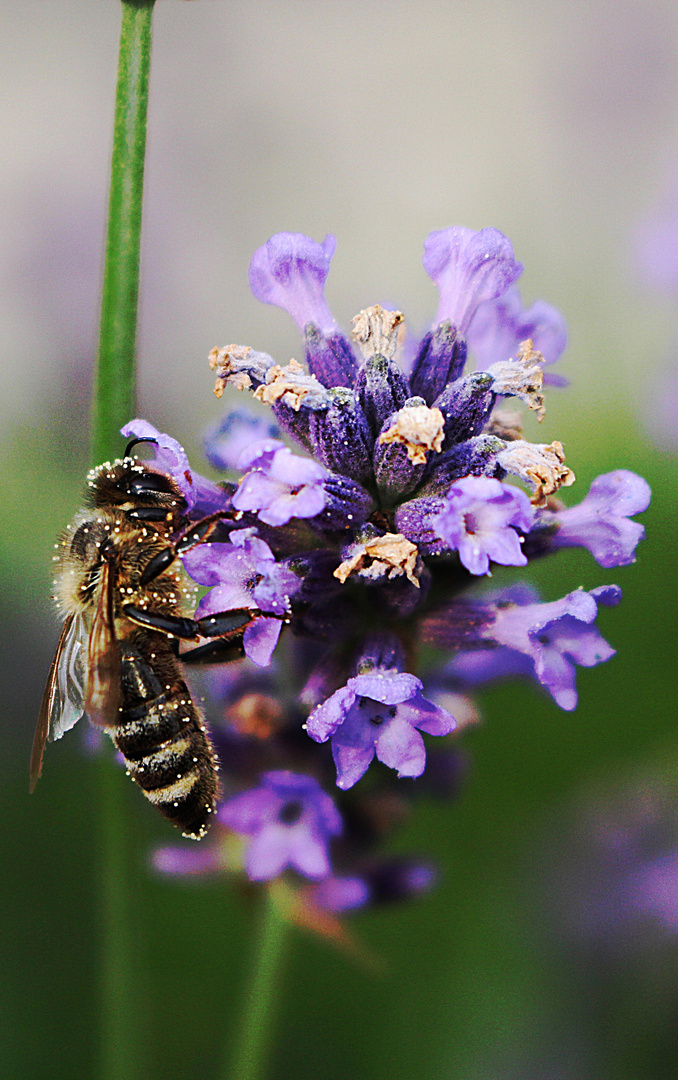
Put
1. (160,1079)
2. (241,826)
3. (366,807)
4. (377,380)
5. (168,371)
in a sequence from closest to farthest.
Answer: (377,380), (241,826), (366,807), (160,1079), (168,371)

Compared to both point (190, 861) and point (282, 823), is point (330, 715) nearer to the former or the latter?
point (282, 823)

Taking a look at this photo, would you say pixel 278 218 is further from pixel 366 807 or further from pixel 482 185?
pixel 366 807

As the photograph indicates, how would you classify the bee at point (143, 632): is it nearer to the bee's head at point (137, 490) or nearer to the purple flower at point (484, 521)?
the bee's head at point (137, 490)

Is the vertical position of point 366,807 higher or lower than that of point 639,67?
lower

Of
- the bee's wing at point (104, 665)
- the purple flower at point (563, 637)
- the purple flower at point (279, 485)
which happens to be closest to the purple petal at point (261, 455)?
the purple flower at point (279, 485)

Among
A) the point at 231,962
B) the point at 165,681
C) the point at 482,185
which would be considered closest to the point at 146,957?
the point at 231,962

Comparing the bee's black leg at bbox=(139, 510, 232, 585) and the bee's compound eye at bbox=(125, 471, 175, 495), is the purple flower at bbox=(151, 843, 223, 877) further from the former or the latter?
the bee's compound eye at bbox=(125, 471, 175, 495)

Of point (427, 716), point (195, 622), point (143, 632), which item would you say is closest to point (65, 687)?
point (143, 632)
